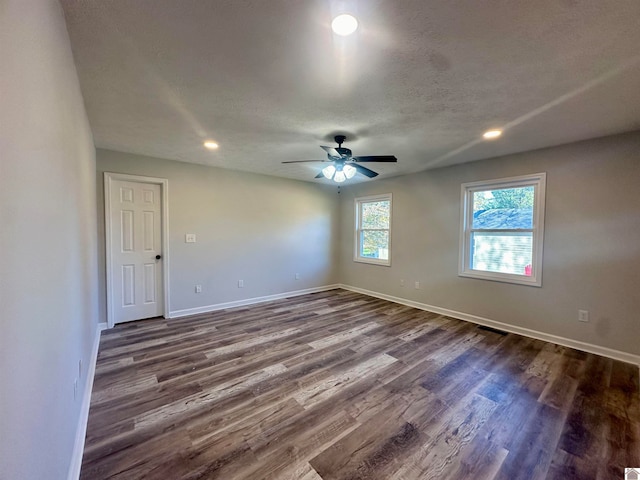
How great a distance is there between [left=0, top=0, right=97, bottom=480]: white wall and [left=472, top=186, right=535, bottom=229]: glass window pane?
4595mm

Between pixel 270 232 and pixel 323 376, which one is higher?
pixel 270 232

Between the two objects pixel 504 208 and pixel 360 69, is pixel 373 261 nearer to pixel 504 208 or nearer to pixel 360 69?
pixel 504 208

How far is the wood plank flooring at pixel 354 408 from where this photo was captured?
5.29 ft

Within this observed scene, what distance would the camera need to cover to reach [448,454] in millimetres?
1689

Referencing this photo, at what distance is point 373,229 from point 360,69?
13.2 feet

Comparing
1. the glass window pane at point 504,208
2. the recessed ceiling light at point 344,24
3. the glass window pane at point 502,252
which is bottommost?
the glass window pane at point 502,252

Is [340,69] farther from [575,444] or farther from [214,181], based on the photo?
[214,181]

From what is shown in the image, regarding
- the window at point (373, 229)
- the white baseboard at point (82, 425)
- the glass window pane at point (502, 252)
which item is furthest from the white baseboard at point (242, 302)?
the glass window pane at point (502, 252)

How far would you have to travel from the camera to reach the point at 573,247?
3.21 meters

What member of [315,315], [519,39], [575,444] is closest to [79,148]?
[519,39]

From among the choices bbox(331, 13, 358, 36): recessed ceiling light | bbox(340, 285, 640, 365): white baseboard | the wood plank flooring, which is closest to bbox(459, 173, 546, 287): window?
bbox(340, 285, 640, 365): white baseboard

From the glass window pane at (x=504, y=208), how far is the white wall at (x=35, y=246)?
15.1 ft

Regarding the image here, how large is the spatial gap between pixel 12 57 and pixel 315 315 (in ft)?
13.1

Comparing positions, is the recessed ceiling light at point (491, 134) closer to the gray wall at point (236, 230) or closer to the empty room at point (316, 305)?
the empty room at point (316, 305)
